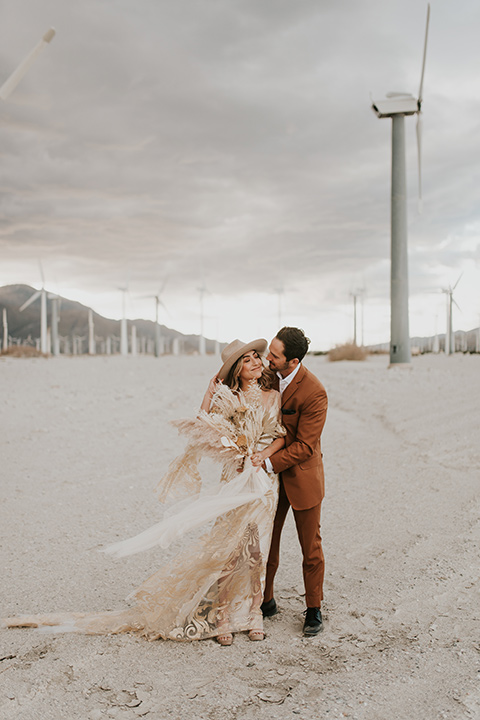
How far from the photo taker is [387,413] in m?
15.8

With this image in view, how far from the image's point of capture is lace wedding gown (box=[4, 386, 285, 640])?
175 inches

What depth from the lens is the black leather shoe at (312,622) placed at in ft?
15.0

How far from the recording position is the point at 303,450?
4434mm

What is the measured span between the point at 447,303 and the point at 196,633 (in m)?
52.2

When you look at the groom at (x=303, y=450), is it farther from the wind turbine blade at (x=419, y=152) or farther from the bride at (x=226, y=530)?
the wind turbine blade at (x=419, y=152)

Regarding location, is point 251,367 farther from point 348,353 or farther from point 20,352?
point 20,352

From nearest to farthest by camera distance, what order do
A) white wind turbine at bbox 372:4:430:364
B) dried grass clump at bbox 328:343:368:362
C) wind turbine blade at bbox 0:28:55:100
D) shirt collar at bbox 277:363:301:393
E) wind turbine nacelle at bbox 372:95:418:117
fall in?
shirt collar at bbox 277:363:301:393 < wind turbine blade at bbox 0:28:55:100 < white wind turbine at bbox 372:4:430:364 < wind turbine nacelle at bbox 372:95:418:117 < dried grass clump at bbox 328:343:368:362

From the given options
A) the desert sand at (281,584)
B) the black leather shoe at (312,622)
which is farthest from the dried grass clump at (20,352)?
the black leather shoe at (312,622)

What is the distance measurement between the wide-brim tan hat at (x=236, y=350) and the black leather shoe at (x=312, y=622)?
1.92 meters

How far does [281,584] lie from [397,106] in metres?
23.9

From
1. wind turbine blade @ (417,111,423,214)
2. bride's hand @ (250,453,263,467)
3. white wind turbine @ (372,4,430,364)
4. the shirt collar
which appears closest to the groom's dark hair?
the shirt collar

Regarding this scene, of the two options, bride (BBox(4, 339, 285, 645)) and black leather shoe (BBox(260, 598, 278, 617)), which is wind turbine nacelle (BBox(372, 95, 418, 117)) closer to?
bride (BBox(4, 339, 285, 645))

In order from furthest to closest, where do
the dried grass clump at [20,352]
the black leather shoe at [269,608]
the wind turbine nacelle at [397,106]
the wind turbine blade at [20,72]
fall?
the dried grass clump at [20,352] → the wind turbine nacelle at [397,106] → the wind turbine blade at [20,72] → the black leather shoe at [269,608]

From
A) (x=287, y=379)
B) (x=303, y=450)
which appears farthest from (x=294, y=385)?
(x=303, y=450)
